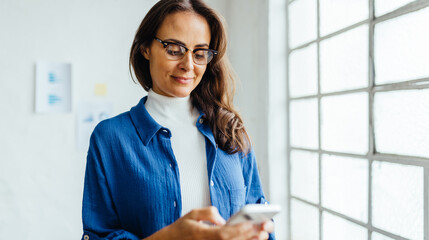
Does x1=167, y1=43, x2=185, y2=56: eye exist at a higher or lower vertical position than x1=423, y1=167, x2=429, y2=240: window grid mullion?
higher

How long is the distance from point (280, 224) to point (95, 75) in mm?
1492

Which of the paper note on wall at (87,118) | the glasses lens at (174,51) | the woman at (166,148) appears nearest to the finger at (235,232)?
the woman at (166,148)

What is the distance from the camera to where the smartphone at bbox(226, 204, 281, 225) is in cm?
72

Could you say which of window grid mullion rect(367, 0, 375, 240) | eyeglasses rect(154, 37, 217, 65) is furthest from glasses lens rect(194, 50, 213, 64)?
window grid mullion rect(367, 0, 375, 240)

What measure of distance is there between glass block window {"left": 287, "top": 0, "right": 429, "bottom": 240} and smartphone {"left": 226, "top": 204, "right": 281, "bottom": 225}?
629 mm

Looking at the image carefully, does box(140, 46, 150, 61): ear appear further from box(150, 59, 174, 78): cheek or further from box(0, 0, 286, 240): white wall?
box(0, 0, 286, 240): white wall

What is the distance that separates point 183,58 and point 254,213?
1.67 ft

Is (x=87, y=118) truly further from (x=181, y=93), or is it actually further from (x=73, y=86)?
(x=181, y=93)

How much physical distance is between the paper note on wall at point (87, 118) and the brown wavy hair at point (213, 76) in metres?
1.32

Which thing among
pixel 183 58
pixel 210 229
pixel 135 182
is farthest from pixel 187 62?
pixel 210 229

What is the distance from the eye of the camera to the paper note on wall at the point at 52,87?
237 centimetres

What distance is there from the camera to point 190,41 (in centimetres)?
105

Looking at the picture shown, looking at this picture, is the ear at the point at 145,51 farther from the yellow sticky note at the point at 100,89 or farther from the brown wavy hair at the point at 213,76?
the yellow sticky note at the point at 100,89

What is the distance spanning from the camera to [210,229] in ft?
2.59
